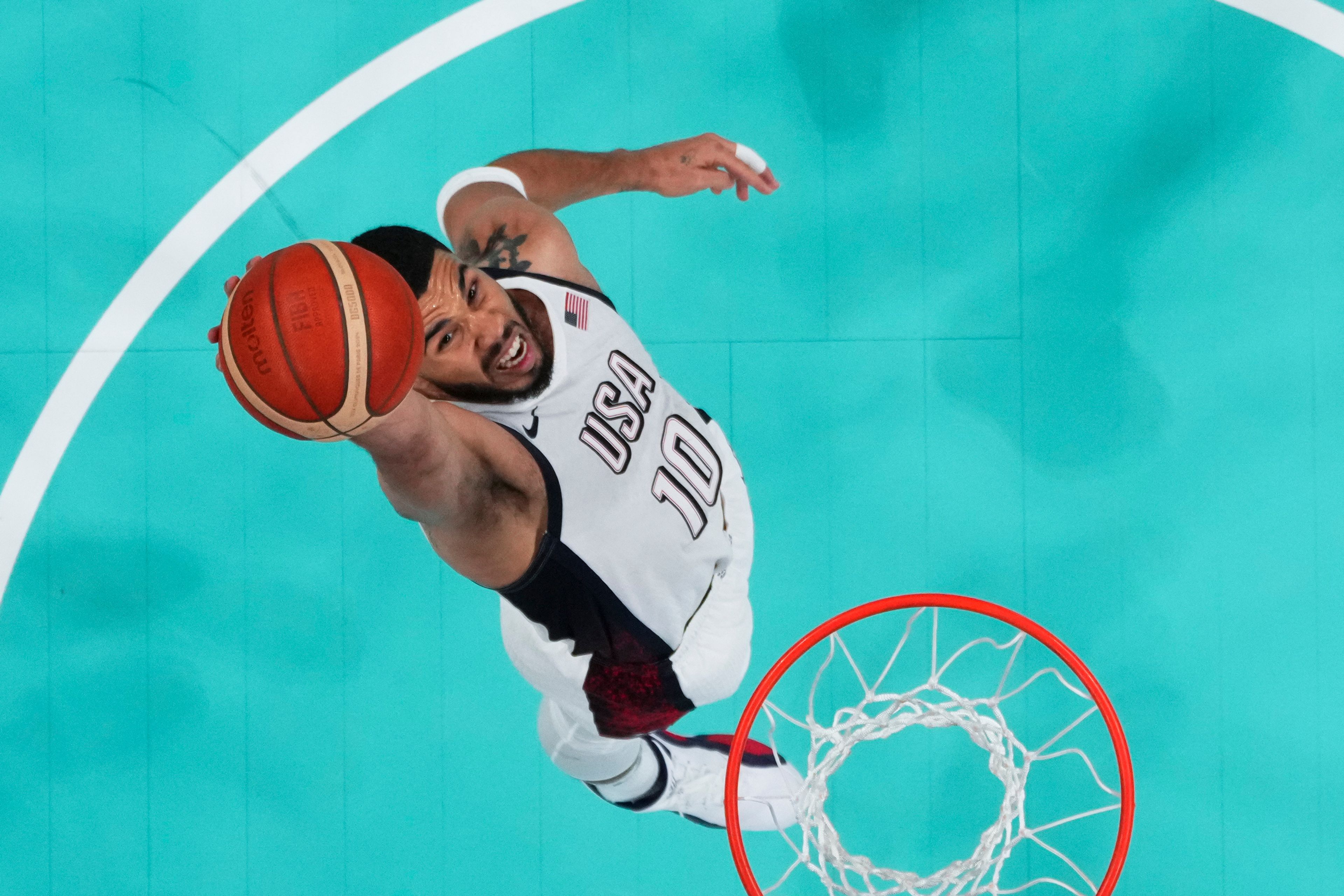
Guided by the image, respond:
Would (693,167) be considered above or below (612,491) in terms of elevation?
above

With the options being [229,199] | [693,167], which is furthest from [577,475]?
[229,199]

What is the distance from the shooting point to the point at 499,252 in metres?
2.82

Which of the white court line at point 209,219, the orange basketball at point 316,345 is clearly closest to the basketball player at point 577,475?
the orange basketball at point 316,345

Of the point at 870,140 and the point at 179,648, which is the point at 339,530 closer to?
the point at 179,648

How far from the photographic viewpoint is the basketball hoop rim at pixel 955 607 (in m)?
2.71

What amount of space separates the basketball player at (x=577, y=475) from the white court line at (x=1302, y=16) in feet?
7.31

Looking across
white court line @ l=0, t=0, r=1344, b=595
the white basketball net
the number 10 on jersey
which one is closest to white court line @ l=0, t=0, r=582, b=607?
white court line @ l=0, t=0, r=1344, b=595

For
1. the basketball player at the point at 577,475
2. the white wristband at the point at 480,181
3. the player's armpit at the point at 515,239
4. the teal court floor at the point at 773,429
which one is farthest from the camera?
the teal court floor at the point at 773,429

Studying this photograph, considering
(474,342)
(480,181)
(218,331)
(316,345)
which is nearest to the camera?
(316,345)

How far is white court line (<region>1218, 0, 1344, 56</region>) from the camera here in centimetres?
384

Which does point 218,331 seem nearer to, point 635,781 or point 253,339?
point 253,339

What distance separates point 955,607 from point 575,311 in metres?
1.43

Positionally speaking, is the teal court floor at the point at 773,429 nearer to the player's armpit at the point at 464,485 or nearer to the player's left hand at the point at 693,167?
the player's left hand at the point at 693,167

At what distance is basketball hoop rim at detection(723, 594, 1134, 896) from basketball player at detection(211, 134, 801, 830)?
0.22 meters
